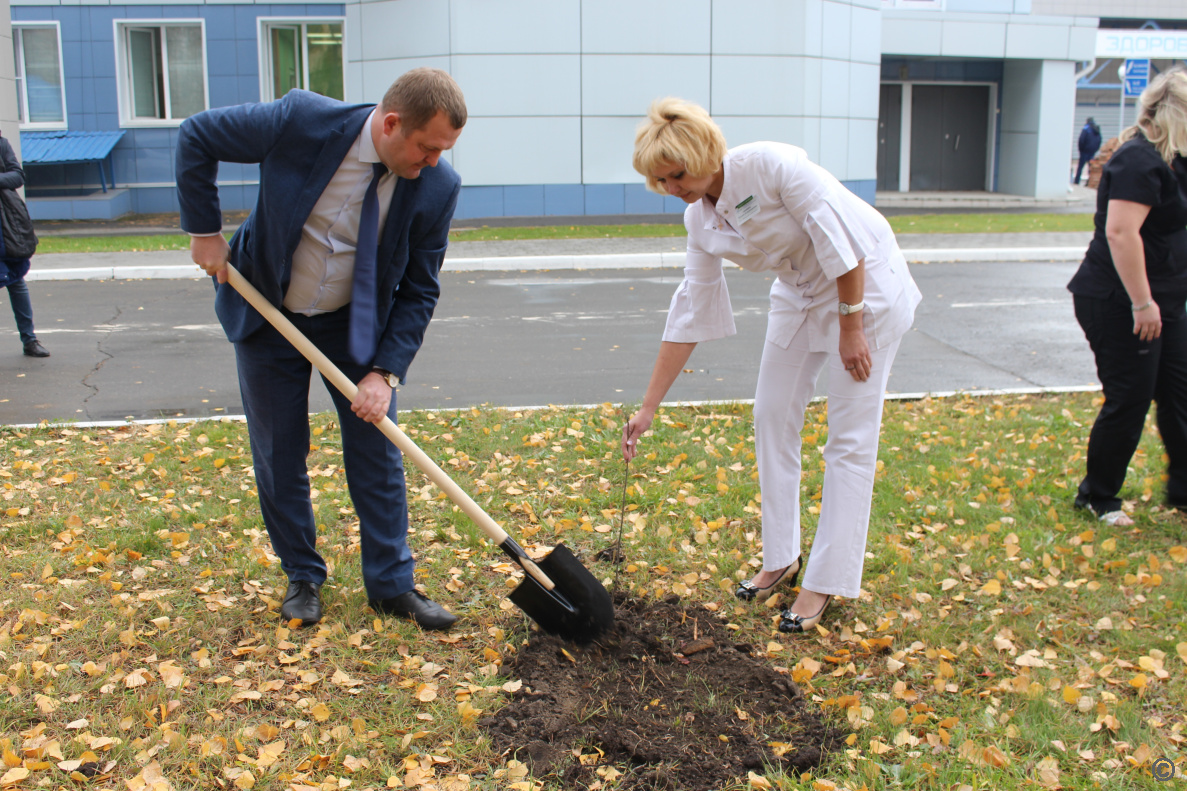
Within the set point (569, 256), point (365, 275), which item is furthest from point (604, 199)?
point (365, 275)

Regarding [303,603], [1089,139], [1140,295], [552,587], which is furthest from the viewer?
[1089,139]

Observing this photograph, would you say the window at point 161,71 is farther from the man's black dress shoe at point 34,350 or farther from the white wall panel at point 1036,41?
the white wall panel at point 1036,41

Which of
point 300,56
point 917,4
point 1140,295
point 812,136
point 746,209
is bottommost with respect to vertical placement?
point 1140,295

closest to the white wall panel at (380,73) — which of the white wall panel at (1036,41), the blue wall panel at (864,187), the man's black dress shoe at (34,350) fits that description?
the blue wall panel at (864,187)

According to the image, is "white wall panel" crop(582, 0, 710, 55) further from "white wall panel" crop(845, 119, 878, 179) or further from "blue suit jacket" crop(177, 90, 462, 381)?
"blue suit jacket" crop(177, 90, 462, 381)

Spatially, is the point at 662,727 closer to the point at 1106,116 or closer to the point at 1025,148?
the point at 1025,148

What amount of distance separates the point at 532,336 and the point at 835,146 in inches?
498

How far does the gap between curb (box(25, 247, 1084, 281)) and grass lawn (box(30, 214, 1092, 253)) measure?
163cm

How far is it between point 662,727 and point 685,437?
291 centimetres

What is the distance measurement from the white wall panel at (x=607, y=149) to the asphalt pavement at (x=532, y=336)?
4925 millimetres

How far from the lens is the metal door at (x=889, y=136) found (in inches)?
1053

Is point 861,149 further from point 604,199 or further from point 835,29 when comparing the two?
point 604,199

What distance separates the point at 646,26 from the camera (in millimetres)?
18641

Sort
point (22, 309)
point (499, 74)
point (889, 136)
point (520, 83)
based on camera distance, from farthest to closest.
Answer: point (889, 136) → point (520, 83) → point (499, 74) → point (22, 309)
